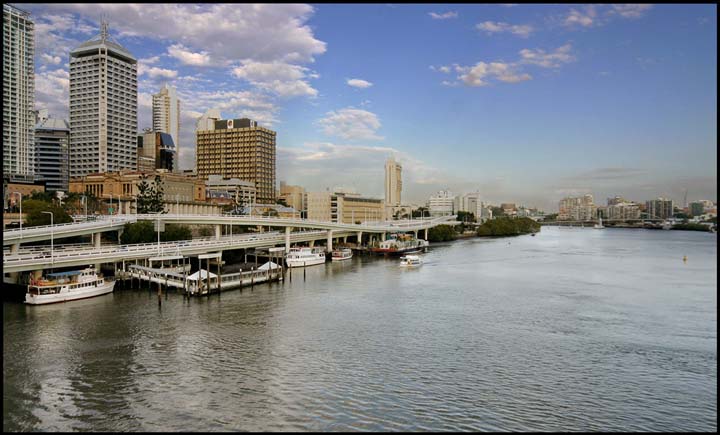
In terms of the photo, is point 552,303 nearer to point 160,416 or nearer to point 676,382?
point 676,382

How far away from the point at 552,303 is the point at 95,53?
13793 cm

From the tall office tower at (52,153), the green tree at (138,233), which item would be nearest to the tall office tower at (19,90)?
the tall office tower at (52,153)

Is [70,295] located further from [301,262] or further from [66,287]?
[301,262]

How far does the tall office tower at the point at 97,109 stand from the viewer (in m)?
132

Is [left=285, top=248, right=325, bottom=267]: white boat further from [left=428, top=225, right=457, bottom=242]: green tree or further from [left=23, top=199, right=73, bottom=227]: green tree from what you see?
[left=428, top=225, right=457, bottom=242]: green tree

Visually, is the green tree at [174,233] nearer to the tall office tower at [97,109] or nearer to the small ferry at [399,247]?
the small ferry at [399,247]

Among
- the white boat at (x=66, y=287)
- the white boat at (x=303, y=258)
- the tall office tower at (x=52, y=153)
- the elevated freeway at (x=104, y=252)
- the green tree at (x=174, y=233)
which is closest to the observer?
the white boat at (x=66, y=287)

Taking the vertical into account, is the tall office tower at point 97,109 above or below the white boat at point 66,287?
above

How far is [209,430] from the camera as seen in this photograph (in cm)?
1428

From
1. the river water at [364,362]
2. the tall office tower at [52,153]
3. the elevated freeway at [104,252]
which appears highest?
the tall office tower at [52,153]

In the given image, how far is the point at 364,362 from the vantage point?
66.5ft

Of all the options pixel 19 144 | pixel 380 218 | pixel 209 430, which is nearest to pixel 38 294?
pixel 209 430

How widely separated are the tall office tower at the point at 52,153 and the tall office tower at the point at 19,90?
146 inches

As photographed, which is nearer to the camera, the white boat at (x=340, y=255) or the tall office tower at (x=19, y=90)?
the white boat at (x=340, y=255)
